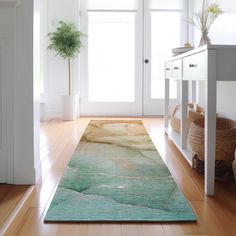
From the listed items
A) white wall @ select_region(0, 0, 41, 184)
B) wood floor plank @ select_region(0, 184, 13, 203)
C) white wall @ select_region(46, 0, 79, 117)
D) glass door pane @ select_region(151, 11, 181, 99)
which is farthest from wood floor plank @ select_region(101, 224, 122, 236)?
glass door pane @ select_region(151, 11, 181, 99)

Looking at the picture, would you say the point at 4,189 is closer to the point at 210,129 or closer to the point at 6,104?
the point at 6,104

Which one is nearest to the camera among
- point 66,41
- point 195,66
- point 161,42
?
point 195,66

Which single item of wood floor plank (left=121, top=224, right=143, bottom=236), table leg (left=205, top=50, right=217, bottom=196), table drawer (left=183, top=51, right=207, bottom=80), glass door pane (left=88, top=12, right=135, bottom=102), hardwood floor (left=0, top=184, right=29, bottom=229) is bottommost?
wood floor plank (left=121, top=224, right=143, bottom=236)

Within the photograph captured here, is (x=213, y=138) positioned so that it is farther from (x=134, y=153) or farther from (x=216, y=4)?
(x=216, y=4)

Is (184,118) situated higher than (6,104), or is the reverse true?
(6,104)

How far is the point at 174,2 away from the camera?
18.0ft

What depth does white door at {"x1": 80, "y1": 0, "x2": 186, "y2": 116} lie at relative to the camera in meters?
5.55

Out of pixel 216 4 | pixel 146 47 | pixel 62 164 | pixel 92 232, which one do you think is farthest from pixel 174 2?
pixel 92 232

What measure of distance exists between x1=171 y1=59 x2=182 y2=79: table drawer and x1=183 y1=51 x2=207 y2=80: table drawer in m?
0.19

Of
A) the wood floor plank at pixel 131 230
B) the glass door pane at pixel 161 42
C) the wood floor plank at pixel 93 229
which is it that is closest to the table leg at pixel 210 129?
the wood floor plank at pixel 131 230

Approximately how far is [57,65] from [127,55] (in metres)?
1.14

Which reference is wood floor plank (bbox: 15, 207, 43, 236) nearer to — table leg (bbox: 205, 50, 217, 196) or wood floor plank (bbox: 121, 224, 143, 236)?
wood floor plank (bbox: 121, 224, 143, 236)

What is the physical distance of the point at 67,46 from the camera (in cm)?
503

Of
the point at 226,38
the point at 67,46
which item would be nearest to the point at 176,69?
the point at 226,38
